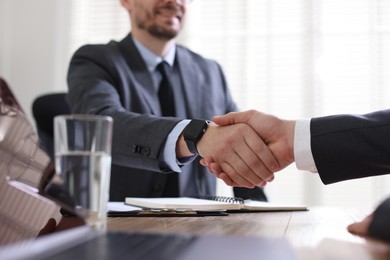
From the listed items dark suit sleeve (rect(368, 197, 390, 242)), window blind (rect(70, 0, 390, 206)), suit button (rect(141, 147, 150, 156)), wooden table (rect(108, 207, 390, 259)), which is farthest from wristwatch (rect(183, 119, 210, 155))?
window blind (rect(70, 0, 390, 206))

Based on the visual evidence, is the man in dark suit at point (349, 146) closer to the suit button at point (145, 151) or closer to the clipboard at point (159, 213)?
the clipboard at point (159, 213)

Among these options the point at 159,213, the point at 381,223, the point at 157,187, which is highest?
the point at 381,223

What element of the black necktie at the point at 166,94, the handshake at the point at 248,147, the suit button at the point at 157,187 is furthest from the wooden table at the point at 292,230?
the black necktie at the point at 166,94

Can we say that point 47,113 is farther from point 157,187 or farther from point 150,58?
point 157,187

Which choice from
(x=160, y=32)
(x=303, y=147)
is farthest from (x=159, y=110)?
(x=303, y=147)

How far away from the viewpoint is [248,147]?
1240 millimetres

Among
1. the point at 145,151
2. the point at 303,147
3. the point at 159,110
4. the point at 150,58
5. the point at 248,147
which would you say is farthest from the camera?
the point at 150,58

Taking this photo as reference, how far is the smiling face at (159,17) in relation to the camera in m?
1.98

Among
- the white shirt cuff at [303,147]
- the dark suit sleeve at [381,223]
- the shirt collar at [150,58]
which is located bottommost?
the white shirt cuff at [303,147]

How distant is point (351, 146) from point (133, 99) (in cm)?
93

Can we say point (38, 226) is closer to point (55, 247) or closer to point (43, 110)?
point (55, 247)

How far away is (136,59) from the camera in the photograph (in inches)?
74.4

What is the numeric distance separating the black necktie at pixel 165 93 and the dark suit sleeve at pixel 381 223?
133cm

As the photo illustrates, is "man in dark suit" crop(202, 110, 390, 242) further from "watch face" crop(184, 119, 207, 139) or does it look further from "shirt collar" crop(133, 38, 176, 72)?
"shirt collar" crop(133, 38, 176, 72)
